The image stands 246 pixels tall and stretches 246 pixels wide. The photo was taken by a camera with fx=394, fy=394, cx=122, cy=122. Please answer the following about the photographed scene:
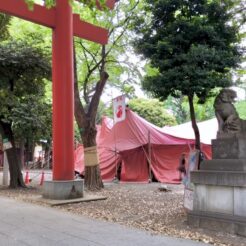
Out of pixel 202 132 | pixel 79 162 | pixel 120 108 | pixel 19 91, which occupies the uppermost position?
pixel 19 91

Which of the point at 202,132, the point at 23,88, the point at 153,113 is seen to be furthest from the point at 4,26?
the point at 153,113

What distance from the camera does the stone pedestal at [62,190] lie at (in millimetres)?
11655

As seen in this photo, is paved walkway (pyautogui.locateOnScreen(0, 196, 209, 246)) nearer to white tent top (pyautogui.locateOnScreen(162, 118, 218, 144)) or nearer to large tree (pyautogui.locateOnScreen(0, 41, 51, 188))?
large tree (pyautogui.locateOnScreen(0, 41, 51, 188))

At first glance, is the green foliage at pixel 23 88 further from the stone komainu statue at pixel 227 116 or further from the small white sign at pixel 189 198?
the stone komainu statue at pixel 227 116

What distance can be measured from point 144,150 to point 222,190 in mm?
12540

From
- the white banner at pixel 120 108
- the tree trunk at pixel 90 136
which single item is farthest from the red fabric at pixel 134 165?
the tree trunk at pixel 90 136

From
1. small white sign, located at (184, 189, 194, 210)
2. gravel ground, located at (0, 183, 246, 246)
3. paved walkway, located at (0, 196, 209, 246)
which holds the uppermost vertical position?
small white sign, located at (184, 189, 194, 210)

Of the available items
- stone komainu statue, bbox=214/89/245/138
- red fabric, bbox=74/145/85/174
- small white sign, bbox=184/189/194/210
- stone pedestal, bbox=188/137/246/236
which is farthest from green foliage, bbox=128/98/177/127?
stone pedestal, bbox=188/137/246/236

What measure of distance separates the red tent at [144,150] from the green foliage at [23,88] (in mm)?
5361

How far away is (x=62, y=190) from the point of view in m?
11.7

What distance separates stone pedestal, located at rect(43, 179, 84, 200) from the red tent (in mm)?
7599

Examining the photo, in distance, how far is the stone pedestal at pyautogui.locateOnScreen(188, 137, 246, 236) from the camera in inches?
277

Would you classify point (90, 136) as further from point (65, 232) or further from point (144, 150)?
point (65, 232)

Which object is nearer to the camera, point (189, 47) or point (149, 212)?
point (149, 212)
